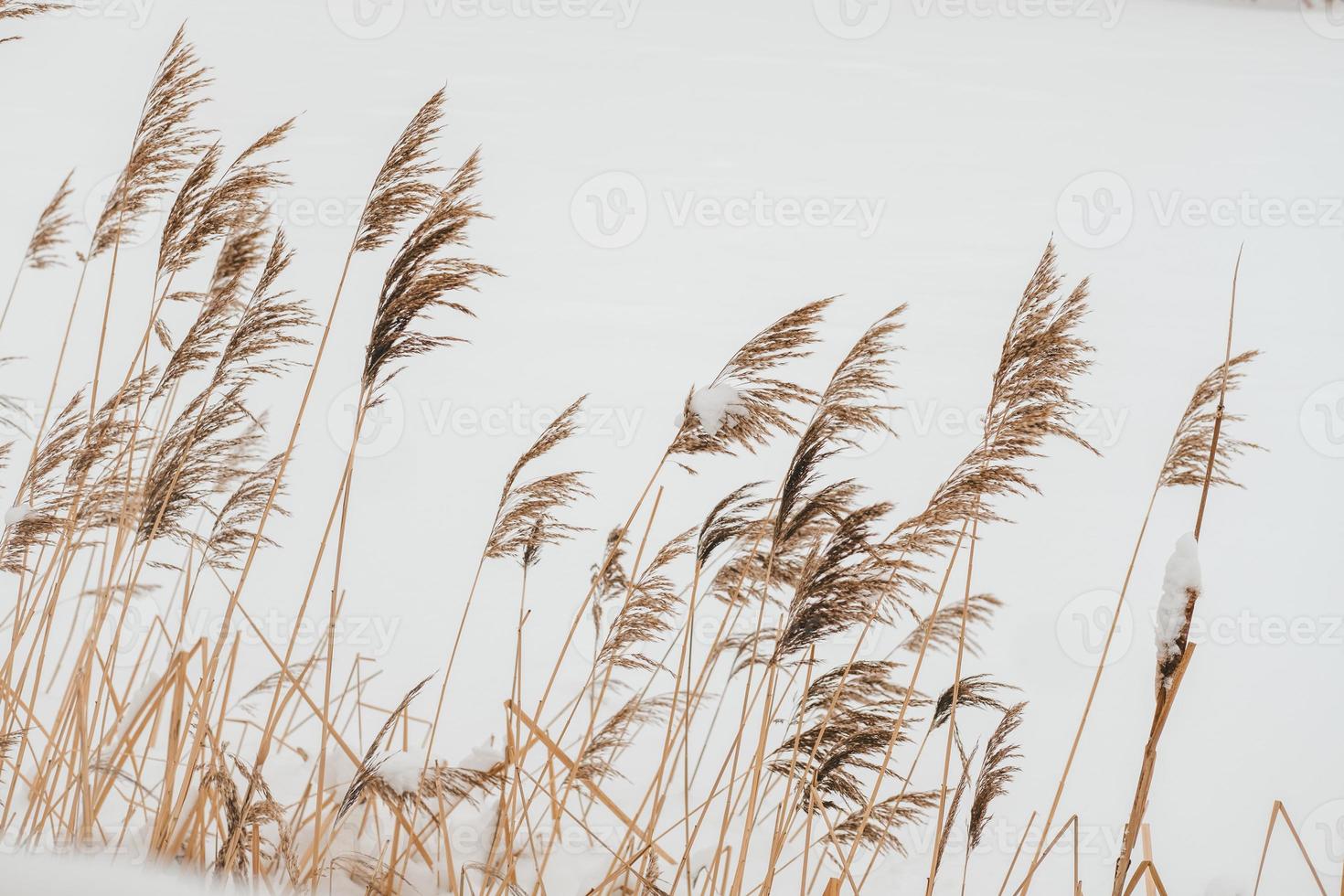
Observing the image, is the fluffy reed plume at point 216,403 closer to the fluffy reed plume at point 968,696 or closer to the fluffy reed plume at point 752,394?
the fluffy reed plume at point 752,394

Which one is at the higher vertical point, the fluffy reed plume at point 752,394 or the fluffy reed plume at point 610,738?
the fluffy reed plume at point 752,394

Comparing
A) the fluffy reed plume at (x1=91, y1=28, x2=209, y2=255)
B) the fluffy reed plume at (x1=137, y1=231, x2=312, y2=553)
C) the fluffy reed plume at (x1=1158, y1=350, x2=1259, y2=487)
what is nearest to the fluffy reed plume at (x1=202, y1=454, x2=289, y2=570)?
the fluffy reed plume at (x1=137, y1=231, x2=312, y2=553)

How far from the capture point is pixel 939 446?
18.4ft

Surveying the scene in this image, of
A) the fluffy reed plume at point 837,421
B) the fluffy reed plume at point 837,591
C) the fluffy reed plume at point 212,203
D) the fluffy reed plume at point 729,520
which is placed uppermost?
the fluffy reed plume at point 212,203

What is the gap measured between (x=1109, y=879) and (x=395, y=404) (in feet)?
11.5

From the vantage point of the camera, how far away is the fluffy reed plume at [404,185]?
1376 millimetres

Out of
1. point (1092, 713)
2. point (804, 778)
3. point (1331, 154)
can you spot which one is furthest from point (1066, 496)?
point (1331, 154)

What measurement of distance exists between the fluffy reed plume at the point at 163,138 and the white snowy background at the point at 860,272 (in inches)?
53.6

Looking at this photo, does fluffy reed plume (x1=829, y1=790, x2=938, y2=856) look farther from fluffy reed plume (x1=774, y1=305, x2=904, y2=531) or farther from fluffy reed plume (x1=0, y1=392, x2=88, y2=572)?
fluffy reed plume (x1=0, y1=392, x2=88, y2=572)

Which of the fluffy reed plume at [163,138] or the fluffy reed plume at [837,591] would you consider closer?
the fluffy reed plume at [837,591]

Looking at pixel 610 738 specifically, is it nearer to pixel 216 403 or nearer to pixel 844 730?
pixel 844 730

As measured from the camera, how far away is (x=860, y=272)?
24.2 ft

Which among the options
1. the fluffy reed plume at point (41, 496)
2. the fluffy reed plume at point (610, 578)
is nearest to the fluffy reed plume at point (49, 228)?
the fluffy reed plume at point (41, 496)

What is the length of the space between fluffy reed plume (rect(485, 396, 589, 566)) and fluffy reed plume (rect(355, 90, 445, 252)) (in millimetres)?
411
